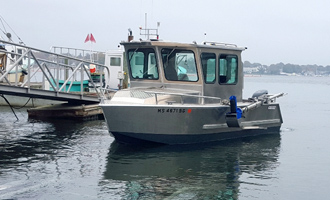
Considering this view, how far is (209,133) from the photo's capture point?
16094 mm

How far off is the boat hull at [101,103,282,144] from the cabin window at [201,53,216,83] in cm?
97

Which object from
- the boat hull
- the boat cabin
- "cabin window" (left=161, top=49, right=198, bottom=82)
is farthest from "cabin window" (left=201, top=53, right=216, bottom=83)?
the boat hull

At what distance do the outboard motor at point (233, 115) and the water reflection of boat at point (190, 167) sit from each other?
0.84 metres

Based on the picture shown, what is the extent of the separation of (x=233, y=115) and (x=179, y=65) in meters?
2.20

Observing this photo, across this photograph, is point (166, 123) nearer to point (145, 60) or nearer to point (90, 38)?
point (145, 60)

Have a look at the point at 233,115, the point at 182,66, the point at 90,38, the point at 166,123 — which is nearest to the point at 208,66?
the point at 182,66

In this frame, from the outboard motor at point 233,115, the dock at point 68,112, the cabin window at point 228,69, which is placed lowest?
the dock at point 68,112

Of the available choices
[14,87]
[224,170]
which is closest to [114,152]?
[224,170]

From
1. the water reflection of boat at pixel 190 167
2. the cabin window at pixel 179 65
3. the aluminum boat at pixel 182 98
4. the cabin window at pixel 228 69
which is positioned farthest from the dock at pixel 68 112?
the cabin window at pixel 228 69

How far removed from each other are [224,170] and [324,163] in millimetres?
3253

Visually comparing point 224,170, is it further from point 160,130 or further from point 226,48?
point 226,48

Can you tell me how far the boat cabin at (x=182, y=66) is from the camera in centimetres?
1595

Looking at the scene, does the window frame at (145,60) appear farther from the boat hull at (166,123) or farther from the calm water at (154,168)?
the calm water at (154,168)

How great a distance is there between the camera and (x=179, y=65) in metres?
16.1
